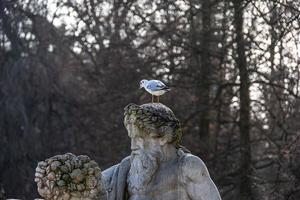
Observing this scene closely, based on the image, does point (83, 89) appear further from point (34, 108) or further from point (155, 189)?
point (155, 189)

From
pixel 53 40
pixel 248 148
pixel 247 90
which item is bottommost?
pixel 248 148

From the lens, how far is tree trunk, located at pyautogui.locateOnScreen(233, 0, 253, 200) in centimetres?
1478

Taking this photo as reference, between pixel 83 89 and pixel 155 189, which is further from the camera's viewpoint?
pixel 83 89

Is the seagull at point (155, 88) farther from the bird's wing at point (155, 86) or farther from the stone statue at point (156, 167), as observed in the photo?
the stone statue at point (156, 167)

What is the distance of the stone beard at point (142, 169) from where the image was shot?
4.30m

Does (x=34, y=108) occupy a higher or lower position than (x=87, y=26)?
lower

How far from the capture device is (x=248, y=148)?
15508 mm

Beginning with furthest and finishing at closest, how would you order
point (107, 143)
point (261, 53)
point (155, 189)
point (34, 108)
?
1. point (34, 108)
2. point (107, 143)
3. point (261, 53)
4. point (155, 189)

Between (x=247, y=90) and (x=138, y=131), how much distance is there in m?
11.3

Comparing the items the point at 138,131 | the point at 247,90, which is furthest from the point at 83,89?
the point at 138,131

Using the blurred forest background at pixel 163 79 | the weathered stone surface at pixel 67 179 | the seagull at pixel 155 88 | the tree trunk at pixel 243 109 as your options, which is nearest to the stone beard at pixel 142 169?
the weathered stone surface at pixel 67 179

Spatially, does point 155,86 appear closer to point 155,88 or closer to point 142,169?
point 155,88

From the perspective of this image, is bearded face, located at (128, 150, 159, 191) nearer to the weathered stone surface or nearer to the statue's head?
the statue's head

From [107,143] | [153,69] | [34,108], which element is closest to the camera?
[153,69]
